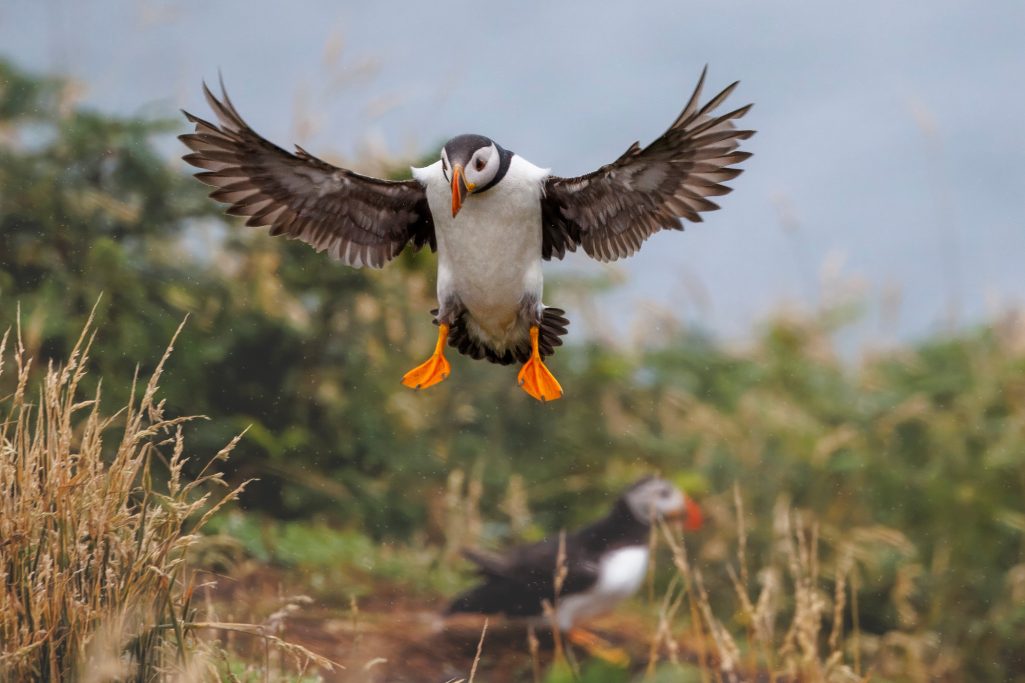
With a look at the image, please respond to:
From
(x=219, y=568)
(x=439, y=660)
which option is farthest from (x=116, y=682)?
(x=219, y=568)

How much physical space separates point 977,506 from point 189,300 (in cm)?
467

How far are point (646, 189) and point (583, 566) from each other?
321 centimetres

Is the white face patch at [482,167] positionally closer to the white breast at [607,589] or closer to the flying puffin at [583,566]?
the flying puffin at [583,566]

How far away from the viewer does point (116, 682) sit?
3.30 metres

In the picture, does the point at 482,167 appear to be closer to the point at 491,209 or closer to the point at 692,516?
the point at 491,209

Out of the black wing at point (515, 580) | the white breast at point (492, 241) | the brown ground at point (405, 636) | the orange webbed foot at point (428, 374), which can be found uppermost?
the white breast at point (492, 241)

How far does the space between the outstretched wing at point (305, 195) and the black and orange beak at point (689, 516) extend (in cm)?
357

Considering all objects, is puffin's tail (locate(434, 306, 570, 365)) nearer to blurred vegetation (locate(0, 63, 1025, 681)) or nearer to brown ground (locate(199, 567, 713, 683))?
brown ground (locate(199, 567, 713, 683))

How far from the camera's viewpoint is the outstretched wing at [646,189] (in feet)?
9.87

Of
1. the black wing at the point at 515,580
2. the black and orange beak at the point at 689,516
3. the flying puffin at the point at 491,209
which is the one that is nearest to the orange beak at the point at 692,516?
the black and orange beak at the point at 689,516

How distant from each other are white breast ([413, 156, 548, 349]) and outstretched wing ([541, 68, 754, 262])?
0.47 feet

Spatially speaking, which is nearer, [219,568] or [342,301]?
[219,568]

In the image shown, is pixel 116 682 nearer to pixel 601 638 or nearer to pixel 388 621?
pixel 388 621

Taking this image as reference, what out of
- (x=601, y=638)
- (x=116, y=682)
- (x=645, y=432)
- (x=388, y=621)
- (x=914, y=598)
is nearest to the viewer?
(x=116, y=682)
